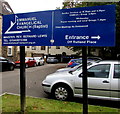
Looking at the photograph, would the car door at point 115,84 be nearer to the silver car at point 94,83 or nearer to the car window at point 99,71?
the silver car at point 94,83

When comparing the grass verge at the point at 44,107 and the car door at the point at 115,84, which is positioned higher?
the car door at the point at 115,84

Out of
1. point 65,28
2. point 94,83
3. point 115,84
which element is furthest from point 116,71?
point 65,28

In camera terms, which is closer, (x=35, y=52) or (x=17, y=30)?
(x=17, y=30)

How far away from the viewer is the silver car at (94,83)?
4492 mm

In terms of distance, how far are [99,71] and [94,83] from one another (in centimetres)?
46

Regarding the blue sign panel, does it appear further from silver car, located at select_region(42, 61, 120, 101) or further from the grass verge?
silver car, located at select_region(42, 61, 120, 101)

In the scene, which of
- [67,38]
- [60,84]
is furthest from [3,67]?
[67,38]

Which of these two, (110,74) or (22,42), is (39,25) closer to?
(22,42)

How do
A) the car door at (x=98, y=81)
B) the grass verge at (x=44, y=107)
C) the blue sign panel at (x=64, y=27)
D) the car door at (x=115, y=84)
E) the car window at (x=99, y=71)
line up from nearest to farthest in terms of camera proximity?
the blue sign panel at (x=64, y=27) → the grass verge at (x=44, y=107) → the car door at (x=115, y=84) → the car door at (x=98, y=81) → the car window at (x=99, y=71)

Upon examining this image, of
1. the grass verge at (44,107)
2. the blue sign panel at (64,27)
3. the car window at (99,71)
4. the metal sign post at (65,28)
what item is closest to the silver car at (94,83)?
the car window at (99,71)

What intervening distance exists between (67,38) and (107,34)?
857 mm

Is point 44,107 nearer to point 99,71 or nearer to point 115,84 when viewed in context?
point 99,71

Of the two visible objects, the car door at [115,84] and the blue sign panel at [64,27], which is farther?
the car door at [115,84]

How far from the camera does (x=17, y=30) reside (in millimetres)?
3678
